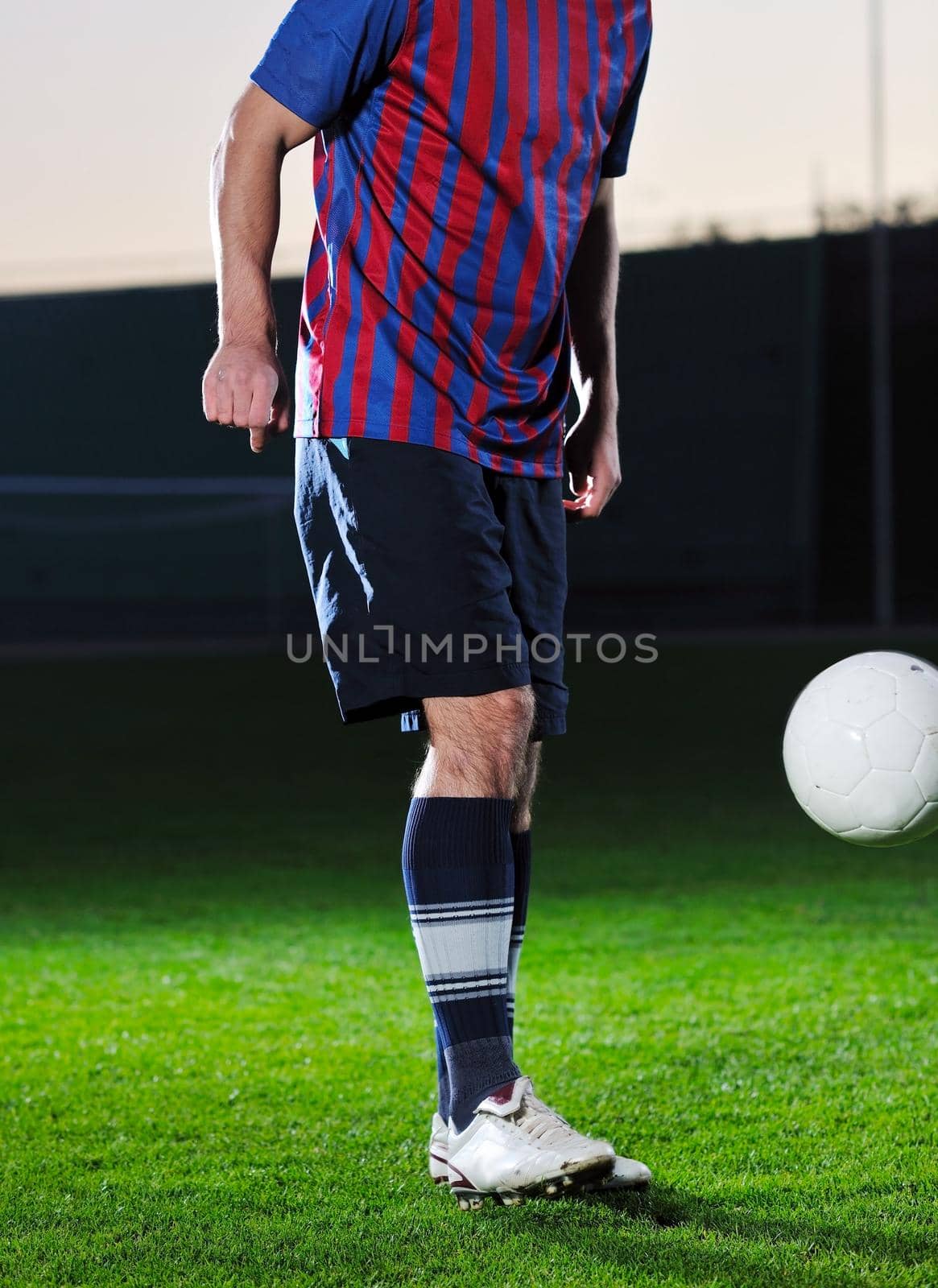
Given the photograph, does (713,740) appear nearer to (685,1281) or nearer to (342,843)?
(342,843)

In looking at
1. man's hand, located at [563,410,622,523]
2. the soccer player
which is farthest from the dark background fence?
the soccer player

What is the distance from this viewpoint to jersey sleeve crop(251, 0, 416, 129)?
1.77 meters

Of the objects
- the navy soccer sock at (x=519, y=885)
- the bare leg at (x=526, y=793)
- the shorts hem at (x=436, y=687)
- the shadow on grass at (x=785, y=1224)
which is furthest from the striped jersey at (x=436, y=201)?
the shadow on grass at (x=785, y=1224)

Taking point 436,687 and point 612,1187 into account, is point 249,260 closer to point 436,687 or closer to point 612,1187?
point 436,687

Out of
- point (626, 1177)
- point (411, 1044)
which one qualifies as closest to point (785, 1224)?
point (626, 1177)

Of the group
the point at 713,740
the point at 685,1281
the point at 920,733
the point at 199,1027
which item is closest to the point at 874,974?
the point at 920,733

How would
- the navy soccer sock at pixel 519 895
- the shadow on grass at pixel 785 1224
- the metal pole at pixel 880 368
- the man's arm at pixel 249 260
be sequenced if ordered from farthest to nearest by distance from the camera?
the metal pole at pixel 880 368
the navy soccer sock at pixel 519 895
the man's arm at pixel 249 260
the shadow on grass at pixel 785 1224

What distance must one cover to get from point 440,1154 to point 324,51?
132cm

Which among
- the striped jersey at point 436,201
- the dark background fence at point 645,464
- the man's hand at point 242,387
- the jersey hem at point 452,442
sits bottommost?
the dark background fence at point 645,464

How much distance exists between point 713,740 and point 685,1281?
587 cm

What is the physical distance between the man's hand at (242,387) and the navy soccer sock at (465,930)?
1.66 feet

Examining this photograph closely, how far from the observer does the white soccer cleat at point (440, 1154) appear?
178 cm

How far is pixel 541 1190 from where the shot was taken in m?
1.66

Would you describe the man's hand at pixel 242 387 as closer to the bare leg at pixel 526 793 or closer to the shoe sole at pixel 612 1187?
the bare leg at pixel 526 793
